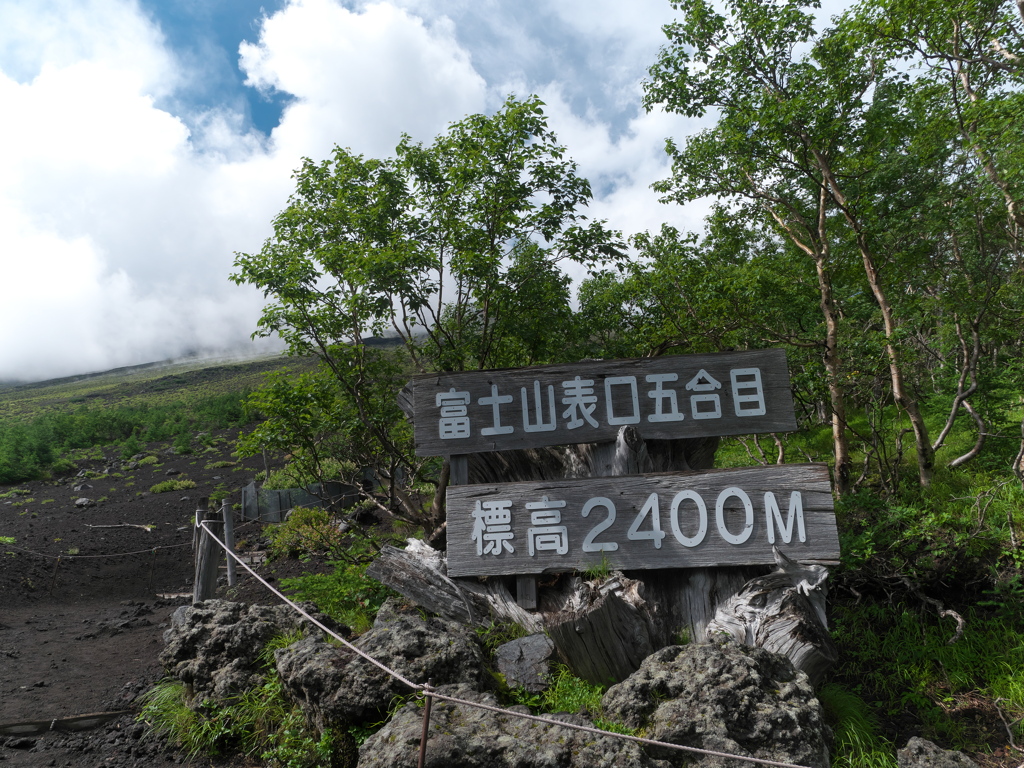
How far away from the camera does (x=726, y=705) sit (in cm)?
300

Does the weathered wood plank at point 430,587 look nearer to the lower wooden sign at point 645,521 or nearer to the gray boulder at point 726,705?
the lower wooden sign at point 645,521

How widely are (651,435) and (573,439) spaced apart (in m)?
0.57

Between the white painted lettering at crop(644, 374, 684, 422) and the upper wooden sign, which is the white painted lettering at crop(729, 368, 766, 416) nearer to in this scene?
the upper wooden sign

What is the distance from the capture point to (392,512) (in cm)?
708

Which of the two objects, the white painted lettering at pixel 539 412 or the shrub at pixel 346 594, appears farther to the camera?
the shrub at pixel 346 594

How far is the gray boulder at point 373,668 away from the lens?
Answer: 3465 mm

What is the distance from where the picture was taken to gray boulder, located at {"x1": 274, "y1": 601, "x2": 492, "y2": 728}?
346cm

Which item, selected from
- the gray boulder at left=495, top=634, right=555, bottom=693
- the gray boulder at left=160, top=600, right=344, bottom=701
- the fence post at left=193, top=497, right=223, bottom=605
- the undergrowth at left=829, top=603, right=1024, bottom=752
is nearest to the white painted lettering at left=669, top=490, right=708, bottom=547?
the gray boulder at left=495, top=634, right=555, bottom=693

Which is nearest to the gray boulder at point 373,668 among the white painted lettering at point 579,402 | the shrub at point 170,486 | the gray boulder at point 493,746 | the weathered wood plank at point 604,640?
the gray boulder at point 493,746

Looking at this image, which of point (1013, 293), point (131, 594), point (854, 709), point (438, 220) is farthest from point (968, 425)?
point (131, 594)

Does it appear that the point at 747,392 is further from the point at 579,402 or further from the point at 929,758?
the point at 929,758

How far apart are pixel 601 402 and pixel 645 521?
0.90 meters

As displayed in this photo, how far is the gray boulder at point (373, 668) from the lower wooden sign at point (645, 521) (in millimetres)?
594

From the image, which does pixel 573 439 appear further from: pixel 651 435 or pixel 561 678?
pixel 561 678
